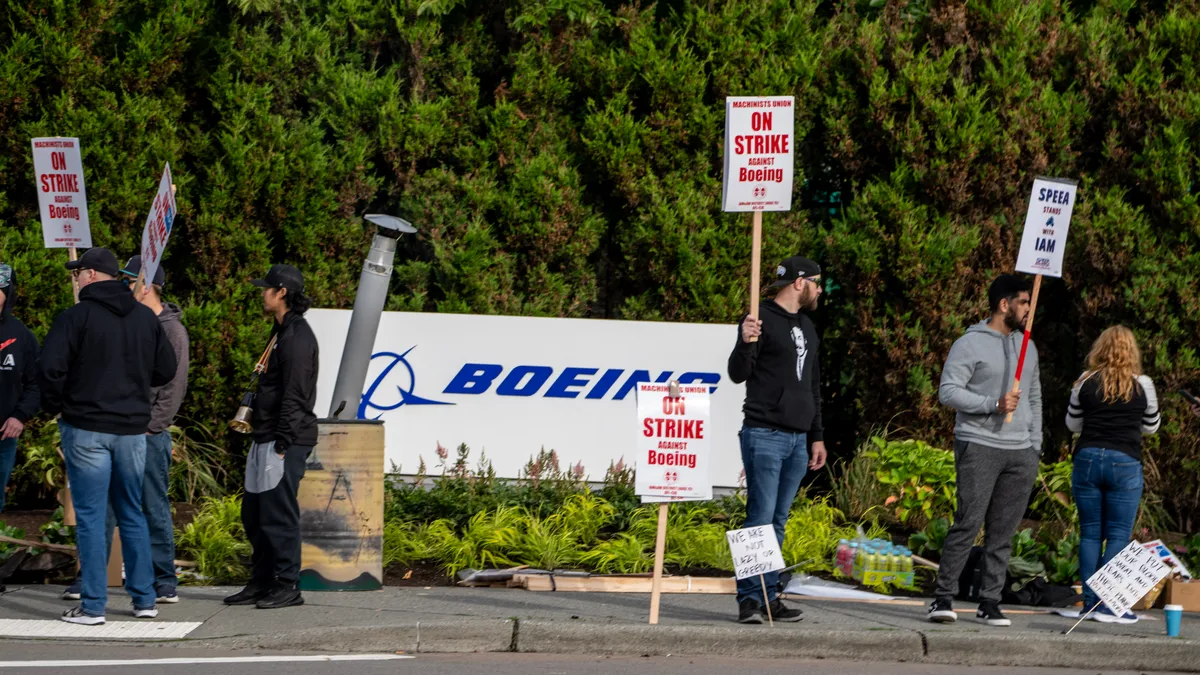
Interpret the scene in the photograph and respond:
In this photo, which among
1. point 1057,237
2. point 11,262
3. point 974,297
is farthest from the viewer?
point 974,297

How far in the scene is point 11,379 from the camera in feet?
27.9

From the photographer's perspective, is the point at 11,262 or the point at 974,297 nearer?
the point at 11,262

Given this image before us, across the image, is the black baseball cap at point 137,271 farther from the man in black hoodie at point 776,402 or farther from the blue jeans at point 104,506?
the man in black hoodie at point 776,402

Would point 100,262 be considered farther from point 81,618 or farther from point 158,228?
point 81,618

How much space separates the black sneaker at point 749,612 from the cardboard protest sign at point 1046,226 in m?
2.53

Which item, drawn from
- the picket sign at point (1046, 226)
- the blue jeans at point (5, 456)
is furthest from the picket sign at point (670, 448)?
the blue jeans at point (5, 456)

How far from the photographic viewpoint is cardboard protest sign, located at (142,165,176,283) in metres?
8.23

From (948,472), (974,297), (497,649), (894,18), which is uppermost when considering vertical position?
(894,18)

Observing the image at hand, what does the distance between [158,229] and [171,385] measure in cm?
94

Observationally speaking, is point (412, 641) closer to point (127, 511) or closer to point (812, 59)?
point (127, 511)

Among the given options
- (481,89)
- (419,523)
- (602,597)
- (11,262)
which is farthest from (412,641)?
(481,89)

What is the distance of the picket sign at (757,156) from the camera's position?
8.05 meters

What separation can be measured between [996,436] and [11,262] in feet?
25.6

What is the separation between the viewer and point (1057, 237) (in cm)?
848
